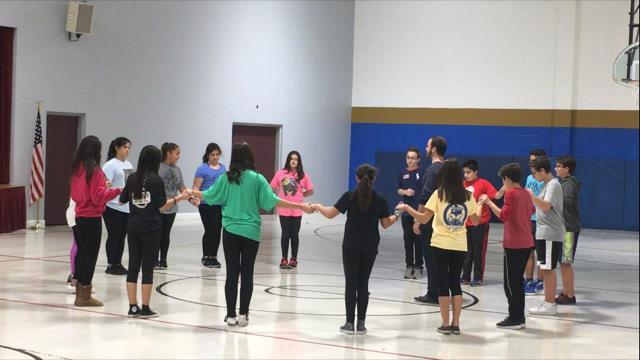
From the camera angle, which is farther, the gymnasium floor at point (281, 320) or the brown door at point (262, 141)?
the brown door at point (262, 141)

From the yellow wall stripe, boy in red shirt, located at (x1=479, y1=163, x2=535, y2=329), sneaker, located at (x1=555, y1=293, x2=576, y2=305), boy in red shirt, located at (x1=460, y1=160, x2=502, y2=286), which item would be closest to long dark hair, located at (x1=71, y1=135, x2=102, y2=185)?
boy in red shirt, located at (x1=479, y1=163, x2=535, y2=329)

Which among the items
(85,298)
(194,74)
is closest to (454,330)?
(85,298)

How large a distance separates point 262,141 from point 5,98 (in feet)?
26.8

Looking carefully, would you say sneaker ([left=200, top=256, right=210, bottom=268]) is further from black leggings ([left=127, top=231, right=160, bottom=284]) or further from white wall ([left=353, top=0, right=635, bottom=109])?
white wall ([left=353, top=0, right=635, bottom=109])

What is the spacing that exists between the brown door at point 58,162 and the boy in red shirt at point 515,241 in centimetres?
1242

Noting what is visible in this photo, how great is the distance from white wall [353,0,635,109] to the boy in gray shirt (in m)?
12.5

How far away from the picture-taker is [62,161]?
61.8 ft

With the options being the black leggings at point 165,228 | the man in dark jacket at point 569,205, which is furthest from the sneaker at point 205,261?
the man in dark jacket at point 569,205

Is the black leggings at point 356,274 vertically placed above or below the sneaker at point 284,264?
above

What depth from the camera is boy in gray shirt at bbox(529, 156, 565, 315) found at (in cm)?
933

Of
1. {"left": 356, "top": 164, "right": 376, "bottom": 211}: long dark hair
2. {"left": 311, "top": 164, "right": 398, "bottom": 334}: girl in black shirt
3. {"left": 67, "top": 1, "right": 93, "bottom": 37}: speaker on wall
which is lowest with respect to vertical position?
{"left": 311, "top": 164, "right": 398, "bottom": 334}: girl in black shirt

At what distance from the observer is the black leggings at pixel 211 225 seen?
41.2 ft

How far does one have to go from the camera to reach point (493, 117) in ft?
79.8

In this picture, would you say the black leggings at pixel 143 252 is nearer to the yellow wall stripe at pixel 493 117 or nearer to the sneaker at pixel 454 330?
the sneaker at pixel 454 330
